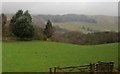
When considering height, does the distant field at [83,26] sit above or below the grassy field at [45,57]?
above

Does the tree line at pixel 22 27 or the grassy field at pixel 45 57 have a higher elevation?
the tree line at pixel 22 27

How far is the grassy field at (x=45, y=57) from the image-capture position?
15844 mm

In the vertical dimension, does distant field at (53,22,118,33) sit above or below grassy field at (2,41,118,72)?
above

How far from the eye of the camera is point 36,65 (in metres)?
16.2

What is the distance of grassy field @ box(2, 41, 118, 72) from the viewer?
52.0 ft

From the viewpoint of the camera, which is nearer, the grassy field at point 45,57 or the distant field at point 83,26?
the grassy field at point 45,57

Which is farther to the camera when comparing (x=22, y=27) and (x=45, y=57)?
(x=22, y=27)

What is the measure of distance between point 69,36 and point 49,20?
2.99 m

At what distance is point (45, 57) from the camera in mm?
18672

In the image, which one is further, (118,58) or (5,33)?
(5,33)

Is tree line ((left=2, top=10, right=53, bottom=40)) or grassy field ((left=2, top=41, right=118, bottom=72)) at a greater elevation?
tree line ((left=2, top=10, right=53, bottom=40))

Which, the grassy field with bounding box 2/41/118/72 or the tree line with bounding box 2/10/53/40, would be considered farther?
the tree line with bounding box 2/10/53/40

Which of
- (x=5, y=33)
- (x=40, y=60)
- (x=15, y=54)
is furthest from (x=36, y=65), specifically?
(x=5, y=33)

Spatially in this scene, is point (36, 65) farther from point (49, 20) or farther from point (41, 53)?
point (49, 20)
